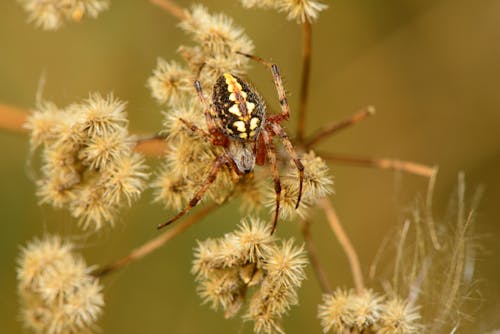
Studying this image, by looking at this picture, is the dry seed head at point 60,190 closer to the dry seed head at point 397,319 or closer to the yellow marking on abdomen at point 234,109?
the yellow marking on abdomen at point 234,109

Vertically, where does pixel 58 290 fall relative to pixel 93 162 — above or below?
below

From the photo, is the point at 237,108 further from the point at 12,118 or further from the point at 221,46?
the point at 12,118

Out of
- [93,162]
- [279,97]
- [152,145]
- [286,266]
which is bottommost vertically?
[286,266]

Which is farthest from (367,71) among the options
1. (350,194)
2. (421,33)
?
(350,194)

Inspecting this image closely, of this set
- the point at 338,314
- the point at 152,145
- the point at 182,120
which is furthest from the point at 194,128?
the point at 338,314

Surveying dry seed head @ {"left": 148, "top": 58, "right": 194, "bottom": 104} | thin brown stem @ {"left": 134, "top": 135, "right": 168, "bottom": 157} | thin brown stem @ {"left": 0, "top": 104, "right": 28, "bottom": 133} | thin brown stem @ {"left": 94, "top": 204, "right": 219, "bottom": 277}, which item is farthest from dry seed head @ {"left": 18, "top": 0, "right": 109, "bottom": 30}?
thin brown stem @ {"left": 94, "top": 204, "right": 219, "bottom": 277}

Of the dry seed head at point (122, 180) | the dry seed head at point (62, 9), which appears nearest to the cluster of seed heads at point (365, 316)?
the dry seed head at point (122, 180)
